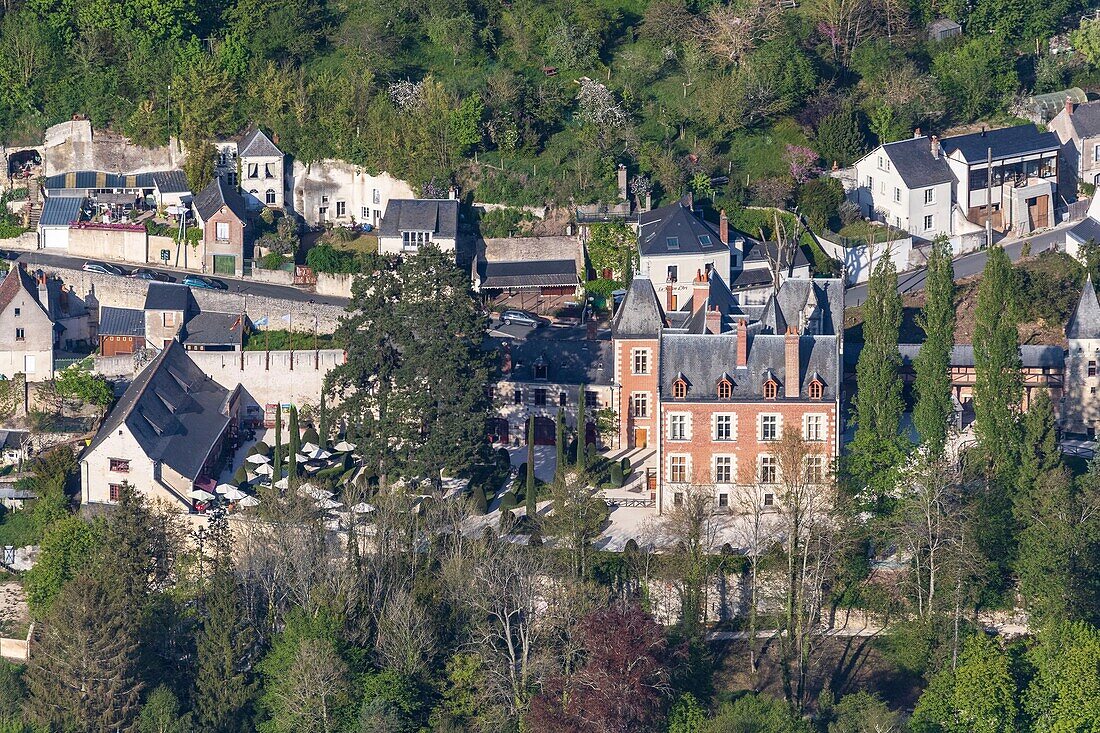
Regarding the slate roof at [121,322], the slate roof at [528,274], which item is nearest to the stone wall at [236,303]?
the slate roof at [121,322]

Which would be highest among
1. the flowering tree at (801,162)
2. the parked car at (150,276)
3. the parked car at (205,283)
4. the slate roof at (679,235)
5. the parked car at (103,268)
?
the flowering tree at (801,162)

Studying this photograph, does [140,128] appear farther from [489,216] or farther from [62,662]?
[62,662]

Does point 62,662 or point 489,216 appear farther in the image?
point 489,216

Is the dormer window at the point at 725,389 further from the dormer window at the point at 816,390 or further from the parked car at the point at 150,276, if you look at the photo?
the parked car at the point at 150,276


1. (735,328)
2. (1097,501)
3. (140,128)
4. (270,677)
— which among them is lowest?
(270,677)

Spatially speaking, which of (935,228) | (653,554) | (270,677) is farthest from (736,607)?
(935,228)

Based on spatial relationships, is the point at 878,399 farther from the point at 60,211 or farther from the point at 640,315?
the point at 60,211

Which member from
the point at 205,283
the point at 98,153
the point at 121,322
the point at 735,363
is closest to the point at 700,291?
the point at 735,363
